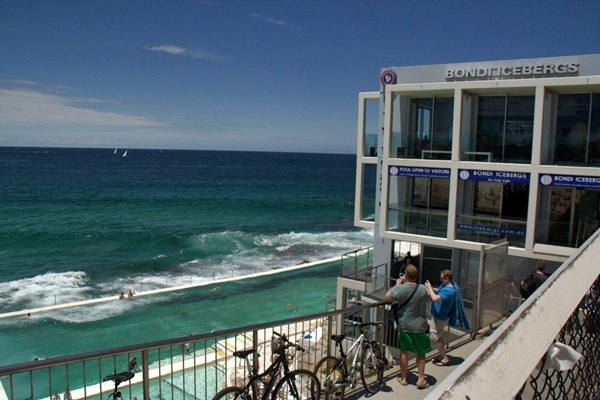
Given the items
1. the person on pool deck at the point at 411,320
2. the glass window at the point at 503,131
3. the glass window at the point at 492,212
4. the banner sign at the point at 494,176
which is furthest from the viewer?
the glass window at the point at 492,212

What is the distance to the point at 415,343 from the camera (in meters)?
7.49

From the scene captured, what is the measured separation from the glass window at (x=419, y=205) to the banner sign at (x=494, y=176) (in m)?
1.17

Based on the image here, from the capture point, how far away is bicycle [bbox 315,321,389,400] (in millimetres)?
6758

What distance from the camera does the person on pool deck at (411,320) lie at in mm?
7465

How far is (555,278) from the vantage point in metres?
1.79

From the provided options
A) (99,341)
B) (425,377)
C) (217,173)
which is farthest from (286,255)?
(217,173)

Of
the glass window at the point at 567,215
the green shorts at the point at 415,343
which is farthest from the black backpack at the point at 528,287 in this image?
the glass window at the point at 567,215

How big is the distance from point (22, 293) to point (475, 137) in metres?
30.6

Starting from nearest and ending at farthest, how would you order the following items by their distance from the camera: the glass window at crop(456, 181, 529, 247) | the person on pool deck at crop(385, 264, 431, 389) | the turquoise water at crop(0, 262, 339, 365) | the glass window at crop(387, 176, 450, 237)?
1. the person on pool deck at crop(385, 264, 431, 389)
2. the glass window at crop(456, 181, 529, 247)
3. the glass window at crop(387, 176, 450, 237)
4. the turquoise water at crop(0, 262, 339, 365)

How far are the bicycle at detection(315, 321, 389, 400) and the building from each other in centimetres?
948

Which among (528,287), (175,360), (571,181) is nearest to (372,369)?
(528,287)

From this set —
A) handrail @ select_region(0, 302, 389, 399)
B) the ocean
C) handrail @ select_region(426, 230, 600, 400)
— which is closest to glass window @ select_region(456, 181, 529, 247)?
handrail @ select_region(0, 302, 389, 399)

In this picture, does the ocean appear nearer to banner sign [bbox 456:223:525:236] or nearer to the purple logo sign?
banner sign [bbox 456:223:525:236]

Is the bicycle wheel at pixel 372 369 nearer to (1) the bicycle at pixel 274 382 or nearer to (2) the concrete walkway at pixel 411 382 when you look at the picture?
(2) the concrete walkway at pixel 411 382
